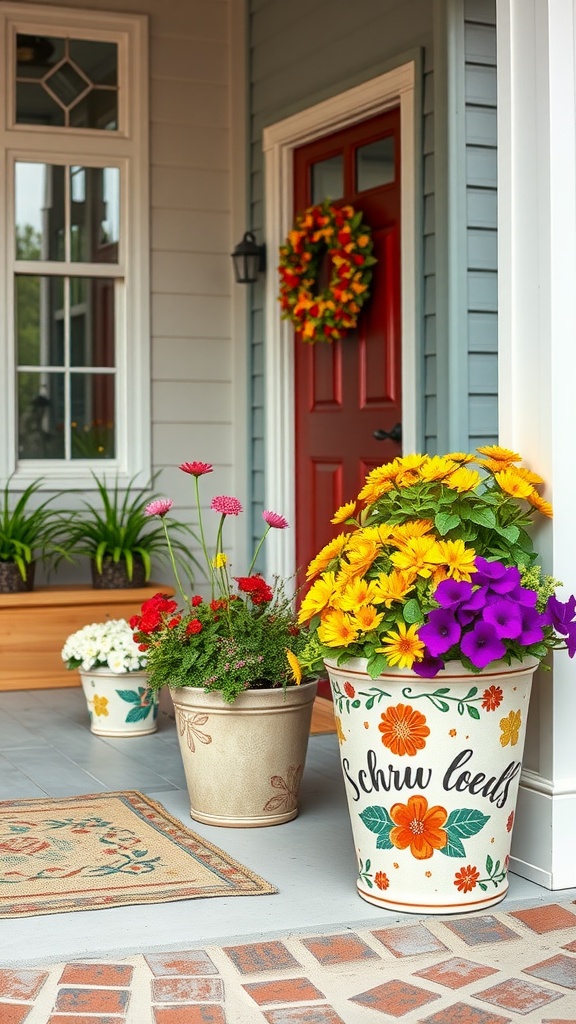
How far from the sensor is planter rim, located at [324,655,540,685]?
2.57 m

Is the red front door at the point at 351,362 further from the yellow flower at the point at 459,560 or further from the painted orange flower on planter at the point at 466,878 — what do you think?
the painted orange flower on planter at the point at 466,878

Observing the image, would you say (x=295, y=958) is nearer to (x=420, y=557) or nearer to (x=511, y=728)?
(x=511, y=728)

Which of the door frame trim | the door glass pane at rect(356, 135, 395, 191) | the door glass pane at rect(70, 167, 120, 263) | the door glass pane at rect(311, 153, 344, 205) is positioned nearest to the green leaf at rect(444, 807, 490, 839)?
the door glass pane at rect(356, 135, 395, 191)

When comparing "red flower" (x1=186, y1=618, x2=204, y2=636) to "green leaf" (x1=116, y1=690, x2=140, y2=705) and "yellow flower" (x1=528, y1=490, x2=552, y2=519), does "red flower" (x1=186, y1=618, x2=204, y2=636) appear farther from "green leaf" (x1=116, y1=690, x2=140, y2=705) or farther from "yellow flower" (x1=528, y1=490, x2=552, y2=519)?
"green leaf" (x1=116, y1=690, x2=140, y2=705)

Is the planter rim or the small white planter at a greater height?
the planter rim

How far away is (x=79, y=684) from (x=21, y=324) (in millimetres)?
1610

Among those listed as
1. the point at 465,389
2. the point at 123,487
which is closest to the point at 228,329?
the point at 123,487

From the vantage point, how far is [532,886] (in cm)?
286

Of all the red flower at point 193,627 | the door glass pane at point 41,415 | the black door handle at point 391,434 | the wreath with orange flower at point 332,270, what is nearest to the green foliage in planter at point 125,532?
the door glass pane at point 41,415

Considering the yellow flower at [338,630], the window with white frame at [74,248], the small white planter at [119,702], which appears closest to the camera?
the yellow flower at [338,630]

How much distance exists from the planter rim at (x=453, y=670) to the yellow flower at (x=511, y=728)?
10 cm

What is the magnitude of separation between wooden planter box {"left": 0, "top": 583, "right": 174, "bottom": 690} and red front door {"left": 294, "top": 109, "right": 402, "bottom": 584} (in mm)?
843

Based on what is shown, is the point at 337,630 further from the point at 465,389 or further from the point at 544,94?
the point at 465,389

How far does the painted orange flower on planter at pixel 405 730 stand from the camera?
8.49 feet
